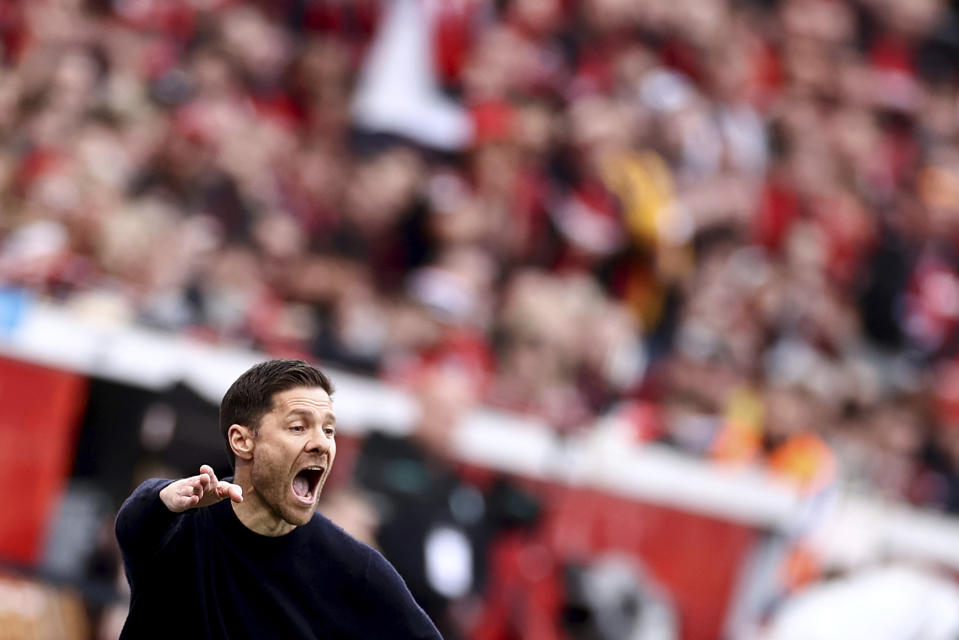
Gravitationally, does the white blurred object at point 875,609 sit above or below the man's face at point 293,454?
below

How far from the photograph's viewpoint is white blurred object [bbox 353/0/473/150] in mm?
7793

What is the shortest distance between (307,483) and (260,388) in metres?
0.20

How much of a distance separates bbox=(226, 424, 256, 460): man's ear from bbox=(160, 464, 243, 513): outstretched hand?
12 centimetres

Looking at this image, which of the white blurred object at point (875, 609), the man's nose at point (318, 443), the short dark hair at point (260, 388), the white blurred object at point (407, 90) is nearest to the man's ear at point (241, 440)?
the short dark hair at point (260, 388)

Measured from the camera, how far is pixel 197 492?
2508 millimetres

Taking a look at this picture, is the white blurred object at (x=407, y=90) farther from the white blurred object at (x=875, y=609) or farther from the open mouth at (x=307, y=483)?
the open mouth at (x=307, y=483)

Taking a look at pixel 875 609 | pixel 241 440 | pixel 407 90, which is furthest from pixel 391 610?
pixel 407 90

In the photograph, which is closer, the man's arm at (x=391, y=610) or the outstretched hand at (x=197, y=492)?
the outstretched hand at (x=197, y=492)

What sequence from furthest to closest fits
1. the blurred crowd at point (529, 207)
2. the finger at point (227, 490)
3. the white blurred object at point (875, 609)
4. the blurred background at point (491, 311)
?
the white blurred object at point (875, 609)
the blurred crowd at point (529, 207)
the blurred background at point (491, 311)
the finger at point (227, 490)

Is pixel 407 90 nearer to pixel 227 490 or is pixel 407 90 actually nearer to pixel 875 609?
pixel 875 609

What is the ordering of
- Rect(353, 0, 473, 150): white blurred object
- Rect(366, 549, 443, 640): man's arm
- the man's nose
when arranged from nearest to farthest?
the man's nose
Rect(366, 549, 443, 640): man's arm
Rect(353, 0, 473, 150): white blurred object

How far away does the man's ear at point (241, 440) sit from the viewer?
2.69m

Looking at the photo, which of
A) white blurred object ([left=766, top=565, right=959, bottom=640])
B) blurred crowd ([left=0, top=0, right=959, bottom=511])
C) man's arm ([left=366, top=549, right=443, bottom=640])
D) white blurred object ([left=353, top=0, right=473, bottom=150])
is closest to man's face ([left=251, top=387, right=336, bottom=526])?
man's arm ([left=366, top=549, right=443, bottom=640])

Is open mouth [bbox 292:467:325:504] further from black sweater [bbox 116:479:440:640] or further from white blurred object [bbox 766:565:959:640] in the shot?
white blurred object [bbox 766:565:959:640]
